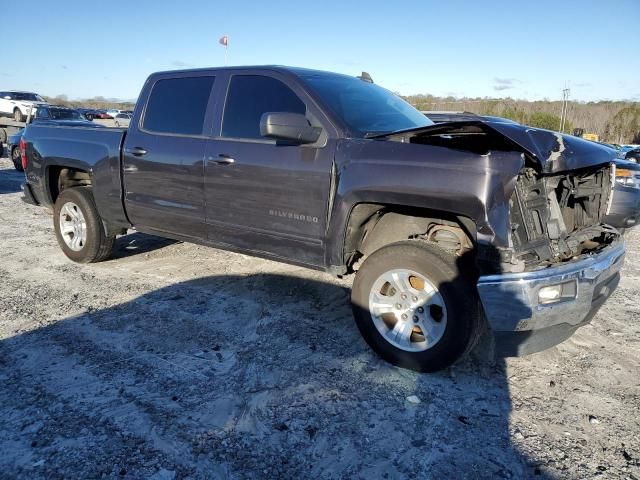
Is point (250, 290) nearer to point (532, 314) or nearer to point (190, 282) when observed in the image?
point (190, 282)

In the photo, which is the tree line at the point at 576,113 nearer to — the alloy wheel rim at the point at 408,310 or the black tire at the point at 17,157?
the black tire at the point at 17,157

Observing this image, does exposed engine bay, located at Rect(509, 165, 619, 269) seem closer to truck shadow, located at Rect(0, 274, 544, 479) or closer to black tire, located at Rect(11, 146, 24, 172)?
truck shadow, located at Rect(0, 274, 544, 479)

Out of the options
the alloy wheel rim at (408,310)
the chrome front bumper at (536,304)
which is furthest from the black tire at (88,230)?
the chrome front bumper at (536,304)

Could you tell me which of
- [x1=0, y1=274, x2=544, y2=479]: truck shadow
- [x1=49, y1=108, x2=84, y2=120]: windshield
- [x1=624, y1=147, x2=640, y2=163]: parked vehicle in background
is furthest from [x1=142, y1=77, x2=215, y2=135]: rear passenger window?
[x1=624, y1=147, x2=640, y2=163]: parked vehicle in background

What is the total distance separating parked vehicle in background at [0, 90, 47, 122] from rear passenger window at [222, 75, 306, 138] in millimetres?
23076

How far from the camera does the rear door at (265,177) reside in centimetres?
365

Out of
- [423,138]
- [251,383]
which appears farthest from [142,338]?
[423,138]

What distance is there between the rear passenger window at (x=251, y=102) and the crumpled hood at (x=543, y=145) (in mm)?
1080

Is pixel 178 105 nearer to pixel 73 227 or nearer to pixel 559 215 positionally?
pixel 73 227

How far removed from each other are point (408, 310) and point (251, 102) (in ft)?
7.00

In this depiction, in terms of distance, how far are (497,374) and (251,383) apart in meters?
1.66

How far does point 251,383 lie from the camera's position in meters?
3.18

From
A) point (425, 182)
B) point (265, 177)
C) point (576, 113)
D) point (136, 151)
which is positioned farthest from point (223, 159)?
point (576, 113)

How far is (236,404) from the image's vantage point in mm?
2949
